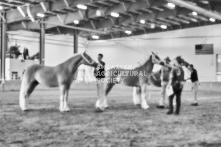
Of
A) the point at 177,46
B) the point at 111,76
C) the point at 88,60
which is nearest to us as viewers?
A: the point at 88,60

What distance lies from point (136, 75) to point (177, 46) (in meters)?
26.8

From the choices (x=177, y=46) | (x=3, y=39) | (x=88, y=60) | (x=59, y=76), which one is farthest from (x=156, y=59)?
(x=177, y=46)

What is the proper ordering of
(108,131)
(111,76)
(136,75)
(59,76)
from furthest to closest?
1. (111,76)
2. (136,75)
3. (59,76)
4. (108,131)

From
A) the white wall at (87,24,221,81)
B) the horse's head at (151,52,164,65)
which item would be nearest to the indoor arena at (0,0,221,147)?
Answer: the horse's head at (151,52,164,65)

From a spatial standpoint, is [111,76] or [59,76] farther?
[111,76]

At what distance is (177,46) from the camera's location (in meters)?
38.7

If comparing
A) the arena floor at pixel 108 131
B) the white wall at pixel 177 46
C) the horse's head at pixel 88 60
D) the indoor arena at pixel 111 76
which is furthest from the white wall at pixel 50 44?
the arena floor at pixel 108 131

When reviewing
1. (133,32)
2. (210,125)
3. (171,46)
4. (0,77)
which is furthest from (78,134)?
(133,32)

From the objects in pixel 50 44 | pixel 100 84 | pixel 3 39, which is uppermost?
pixel 50 44

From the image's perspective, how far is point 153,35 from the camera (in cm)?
4044

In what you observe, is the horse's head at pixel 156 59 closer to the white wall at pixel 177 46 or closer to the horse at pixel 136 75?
the horse at pixel 136 75

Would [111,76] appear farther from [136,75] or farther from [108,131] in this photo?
[108,131]

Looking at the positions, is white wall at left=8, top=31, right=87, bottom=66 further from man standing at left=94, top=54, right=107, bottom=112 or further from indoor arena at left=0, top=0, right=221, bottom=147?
man standing at left=94, top=54, right=107, bottom=112

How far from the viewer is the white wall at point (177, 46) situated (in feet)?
119
